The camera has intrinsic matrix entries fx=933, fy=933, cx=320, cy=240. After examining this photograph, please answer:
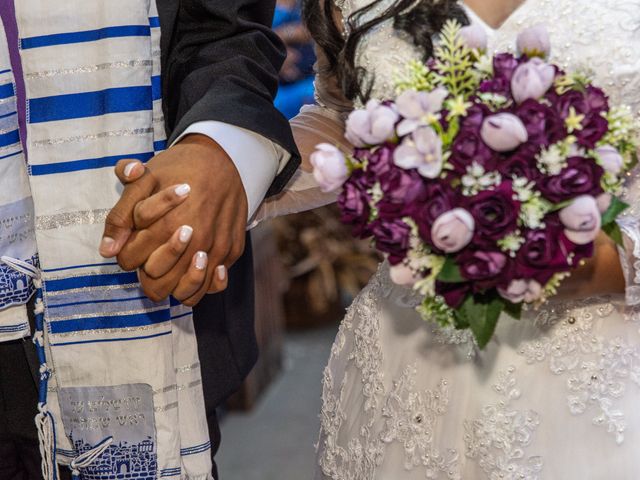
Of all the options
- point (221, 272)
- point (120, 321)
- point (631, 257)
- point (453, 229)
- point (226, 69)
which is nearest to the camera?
point (453, 229)

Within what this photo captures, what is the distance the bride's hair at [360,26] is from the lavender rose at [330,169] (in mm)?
321

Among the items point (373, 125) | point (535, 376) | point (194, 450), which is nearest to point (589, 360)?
point (535, 376)

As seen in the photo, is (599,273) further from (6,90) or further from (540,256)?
(6,90)

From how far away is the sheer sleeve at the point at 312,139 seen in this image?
1721mm

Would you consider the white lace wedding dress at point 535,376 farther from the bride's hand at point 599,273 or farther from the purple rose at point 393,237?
the purple rose at point 393,237

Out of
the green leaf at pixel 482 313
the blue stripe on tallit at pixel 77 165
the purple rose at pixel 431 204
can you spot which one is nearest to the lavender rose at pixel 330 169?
the purple rose at pixel 431 204

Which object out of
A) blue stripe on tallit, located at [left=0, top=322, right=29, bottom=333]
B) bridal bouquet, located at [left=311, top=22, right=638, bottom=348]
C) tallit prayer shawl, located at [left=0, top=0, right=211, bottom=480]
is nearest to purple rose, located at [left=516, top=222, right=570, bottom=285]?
bridal bouquet, located at [left=311, top=22, right=638, bottom=348]

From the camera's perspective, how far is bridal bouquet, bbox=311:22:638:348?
110 centimetres

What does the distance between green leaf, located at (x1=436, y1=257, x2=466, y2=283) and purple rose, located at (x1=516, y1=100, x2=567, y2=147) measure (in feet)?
0.57

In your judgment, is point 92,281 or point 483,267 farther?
point 92,281

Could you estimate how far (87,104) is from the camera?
169 cm

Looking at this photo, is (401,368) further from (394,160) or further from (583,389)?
(394,160)

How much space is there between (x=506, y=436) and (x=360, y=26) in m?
0.69

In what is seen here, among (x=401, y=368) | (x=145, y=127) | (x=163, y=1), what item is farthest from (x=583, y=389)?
(x=163, y=1)
